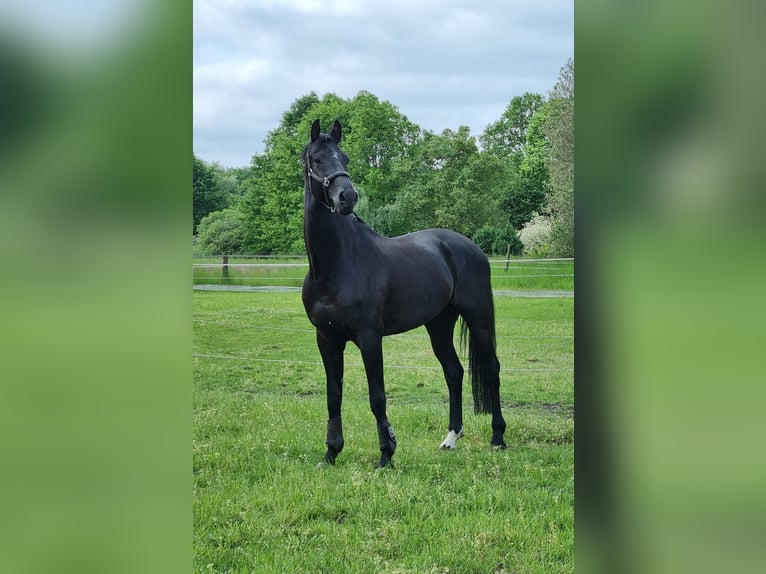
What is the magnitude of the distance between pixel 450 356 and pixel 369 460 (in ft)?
3.95

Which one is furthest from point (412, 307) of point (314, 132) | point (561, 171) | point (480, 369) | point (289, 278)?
point (561, 171)

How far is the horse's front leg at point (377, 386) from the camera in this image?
178 inches

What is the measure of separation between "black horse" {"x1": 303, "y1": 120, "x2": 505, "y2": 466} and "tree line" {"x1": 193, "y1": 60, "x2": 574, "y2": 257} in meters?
1.13

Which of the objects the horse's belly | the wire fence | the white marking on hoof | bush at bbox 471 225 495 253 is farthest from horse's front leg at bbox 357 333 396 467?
the wire fence

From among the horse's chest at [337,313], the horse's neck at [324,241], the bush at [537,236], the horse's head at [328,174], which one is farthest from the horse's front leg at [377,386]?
the bush at [537,236]

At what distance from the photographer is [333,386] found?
465 centimetres

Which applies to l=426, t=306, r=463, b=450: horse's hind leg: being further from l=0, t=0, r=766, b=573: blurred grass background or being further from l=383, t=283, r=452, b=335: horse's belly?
l=0, t=0, r=766, b=573: blurred grass background

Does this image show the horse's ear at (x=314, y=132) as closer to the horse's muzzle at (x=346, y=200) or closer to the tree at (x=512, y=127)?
the horse's muzzle at (x=346, y=200)

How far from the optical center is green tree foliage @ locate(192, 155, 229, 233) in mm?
8359
